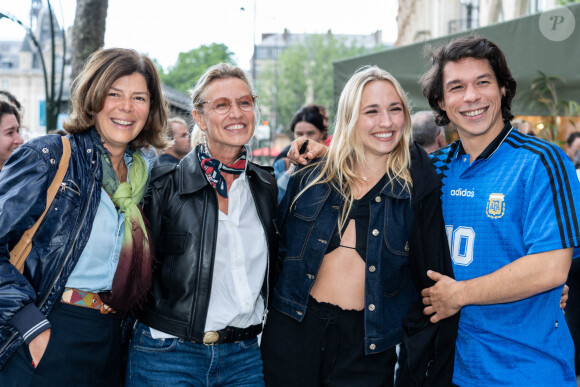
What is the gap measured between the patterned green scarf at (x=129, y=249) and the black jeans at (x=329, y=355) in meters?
0.83

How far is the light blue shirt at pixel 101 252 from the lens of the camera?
7.79ft

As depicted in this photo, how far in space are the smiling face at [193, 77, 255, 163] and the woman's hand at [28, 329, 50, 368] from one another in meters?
1.31

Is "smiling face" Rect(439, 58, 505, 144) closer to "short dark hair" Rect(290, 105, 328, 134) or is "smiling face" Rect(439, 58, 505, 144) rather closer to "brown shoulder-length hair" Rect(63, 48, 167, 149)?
"brown shoulder-length hair" Rect(63, 48, 167, 149)

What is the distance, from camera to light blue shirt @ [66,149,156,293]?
237cm

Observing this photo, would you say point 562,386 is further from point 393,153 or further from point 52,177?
point 52,177

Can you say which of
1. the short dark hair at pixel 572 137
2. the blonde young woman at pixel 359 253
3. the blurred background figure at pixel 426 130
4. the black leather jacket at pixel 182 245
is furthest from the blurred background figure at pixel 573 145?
the black leather jacket at pixel 182 245

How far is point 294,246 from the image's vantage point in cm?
293

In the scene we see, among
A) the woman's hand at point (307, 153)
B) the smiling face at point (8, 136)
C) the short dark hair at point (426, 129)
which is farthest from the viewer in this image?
the short dark hair at point (426, 129)

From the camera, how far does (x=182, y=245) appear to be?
2707 millimetres

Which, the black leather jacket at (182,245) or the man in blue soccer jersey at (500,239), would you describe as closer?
the man in blue soccer jersey at (500,239)

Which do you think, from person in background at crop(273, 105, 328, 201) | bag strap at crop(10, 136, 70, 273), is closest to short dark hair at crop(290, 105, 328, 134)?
person in background at crop(273, 105, 328, 201)

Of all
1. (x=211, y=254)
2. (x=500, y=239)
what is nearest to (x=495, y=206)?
(x=500, y=239)

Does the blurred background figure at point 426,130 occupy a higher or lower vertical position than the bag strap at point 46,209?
higher

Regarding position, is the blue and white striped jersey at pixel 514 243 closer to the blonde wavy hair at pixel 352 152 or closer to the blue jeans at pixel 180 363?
the blonde wavy hair at pixel 352 152
